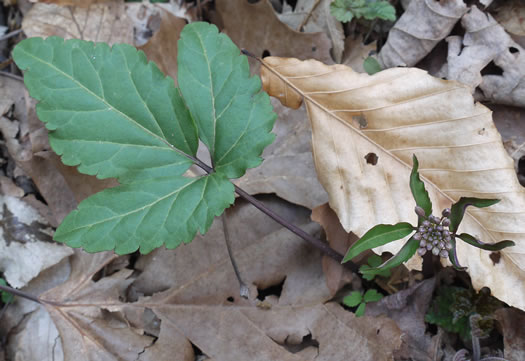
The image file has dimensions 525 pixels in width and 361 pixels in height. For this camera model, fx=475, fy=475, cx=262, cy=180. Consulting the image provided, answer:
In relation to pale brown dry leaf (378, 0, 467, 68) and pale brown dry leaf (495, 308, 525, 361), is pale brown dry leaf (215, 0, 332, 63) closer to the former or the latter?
pale brown dry leaf (378, 0, 467, 68)

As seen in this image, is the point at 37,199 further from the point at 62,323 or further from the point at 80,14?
the point at 80,14

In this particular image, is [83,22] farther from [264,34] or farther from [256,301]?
[256,301]

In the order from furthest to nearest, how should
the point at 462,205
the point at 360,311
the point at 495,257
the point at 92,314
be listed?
the point at 92,314 → the point at 360,311 → the point at 495,257 → the point at 462,205

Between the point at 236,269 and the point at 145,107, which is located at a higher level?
the point at 145,107

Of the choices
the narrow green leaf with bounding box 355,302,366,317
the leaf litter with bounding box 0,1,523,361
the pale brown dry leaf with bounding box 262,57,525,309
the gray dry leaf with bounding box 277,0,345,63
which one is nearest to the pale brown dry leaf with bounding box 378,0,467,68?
the leaf litter with bounding box 0,1,523,361

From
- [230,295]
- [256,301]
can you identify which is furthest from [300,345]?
[230,295]

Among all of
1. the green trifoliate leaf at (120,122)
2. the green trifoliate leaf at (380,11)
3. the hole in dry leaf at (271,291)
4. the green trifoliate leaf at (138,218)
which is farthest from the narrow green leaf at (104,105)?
the green trifoliate leaf at (380,11)
